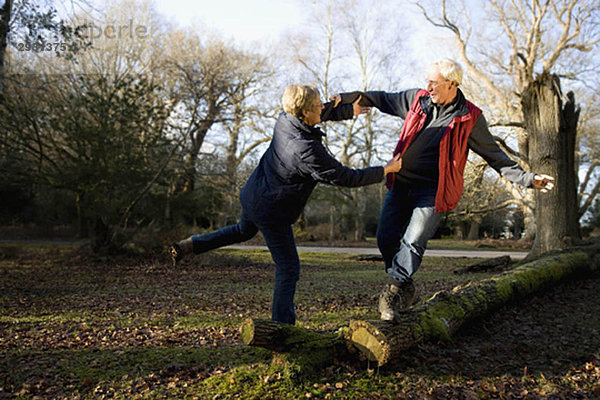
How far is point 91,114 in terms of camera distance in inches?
480

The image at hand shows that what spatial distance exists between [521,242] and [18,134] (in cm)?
2241

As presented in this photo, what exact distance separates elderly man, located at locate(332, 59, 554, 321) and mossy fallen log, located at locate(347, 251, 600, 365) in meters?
0.19

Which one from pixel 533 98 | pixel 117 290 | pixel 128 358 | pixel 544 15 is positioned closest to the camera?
pixel 128 358

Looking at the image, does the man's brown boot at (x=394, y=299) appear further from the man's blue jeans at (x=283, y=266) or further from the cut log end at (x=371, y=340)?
the man's blue jeans at (x=283, y=266)

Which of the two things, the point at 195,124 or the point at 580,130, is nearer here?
the point at 195,124

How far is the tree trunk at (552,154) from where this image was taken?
1016 centimetres

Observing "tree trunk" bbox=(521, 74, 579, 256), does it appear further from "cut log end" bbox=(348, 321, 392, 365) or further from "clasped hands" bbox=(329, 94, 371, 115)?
"cut log end" bbox=(348, 321, 392, 365)

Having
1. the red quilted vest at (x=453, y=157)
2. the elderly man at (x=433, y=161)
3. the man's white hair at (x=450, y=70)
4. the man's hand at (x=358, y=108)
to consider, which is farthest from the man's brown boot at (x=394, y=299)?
the man's white hair at (x=450, y=70)

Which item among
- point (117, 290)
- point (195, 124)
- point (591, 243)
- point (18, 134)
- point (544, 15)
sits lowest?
point (117, 290)

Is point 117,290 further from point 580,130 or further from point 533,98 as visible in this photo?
point 580,130

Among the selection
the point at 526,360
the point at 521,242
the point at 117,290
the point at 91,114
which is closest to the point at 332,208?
the point at 521,242

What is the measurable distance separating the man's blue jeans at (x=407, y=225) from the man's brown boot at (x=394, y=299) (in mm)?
66

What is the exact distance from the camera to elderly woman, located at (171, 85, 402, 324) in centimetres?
329

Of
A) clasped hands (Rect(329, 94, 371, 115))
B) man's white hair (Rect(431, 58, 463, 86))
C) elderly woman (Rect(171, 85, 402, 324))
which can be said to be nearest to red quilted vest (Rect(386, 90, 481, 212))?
man's white hair (Rect(431, 58, 463, 86))
